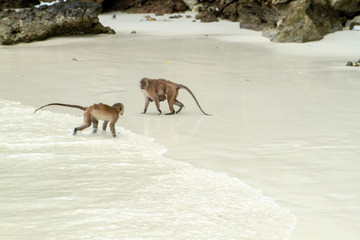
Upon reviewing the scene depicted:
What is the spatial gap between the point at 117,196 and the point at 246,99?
3708 mm

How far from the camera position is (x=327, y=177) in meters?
4.43

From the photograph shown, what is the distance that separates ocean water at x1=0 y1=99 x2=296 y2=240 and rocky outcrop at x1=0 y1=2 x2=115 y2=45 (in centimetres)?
962

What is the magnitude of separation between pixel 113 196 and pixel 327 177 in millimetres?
1519

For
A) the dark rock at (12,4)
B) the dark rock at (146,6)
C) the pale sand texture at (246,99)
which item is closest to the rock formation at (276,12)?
the dark rock at (146,6)

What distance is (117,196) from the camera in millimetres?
4012

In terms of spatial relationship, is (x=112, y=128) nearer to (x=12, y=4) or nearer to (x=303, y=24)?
(x=303, y=24)

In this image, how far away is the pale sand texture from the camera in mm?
4289

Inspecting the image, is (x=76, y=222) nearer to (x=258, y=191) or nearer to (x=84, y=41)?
(x=258, y=191)

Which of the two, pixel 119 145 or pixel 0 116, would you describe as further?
pixel 0 116

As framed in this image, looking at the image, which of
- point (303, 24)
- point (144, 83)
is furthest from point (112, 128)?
point (303, 24)

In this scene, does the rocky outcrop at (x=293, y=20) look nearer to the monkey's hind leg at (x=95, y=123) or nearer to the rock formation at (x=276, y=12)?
the rock formation at (x=276, y=12)

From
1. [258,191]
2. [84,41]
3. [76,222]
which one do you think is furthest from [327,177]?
[84,41]

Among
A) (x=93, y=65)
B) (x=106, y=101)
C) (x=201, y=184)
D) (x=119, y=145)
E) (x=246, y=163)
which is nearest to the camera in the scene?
(x=201, y=184)

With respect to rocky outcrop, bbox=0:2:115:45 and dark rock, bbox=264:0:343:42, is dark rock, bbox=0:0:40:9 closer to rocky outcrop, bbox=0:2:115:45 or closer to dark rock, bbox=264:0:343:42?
rocky outcrop, bbox=0:2:115:45
